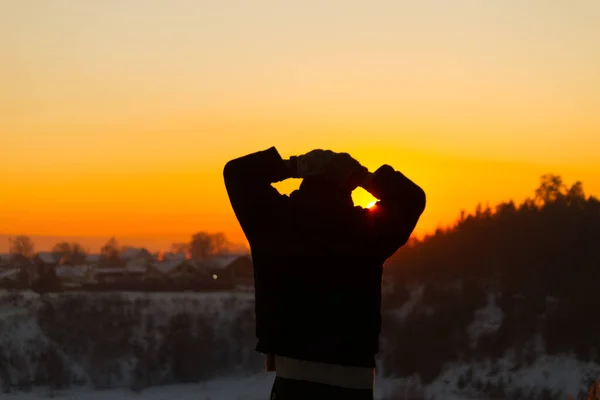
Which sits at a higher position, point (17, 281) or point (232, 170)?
point (232, 170)

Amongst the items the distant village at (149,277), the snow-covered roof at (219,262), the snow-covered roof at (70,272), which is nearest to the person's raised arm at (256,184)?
the distant village at (149,277)

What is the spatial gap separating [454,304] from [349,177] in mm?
33973

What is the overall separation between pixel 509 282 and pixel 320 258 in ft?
115

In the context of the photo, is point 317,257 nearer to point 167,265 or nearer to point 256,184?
point 256,184

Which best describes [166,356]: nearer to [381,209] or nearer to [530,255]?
[530,255]

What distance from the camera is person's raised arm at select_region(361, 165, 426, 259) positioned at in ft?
10.2

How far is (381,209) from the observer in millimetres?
3141

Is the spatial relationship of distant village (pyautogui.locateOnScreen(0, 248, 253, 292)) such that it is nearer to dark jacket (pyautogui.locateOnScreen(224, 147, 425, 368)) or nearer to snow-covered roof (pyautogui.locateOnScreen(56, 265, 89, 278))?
snow-covered roof (pyautogui.locateOnScreen(56, 265, 89, 278))

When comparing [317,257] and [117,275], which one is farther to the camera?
[117,275]

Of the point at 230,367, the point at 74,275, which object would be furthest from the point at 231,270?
the point at 230,367

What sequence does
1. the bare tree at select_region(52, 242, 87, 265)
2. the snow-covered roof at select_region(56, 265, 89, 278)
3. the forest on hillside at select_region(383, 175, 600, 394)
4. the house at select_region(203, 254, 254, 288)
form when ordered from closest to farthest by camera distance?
the forest on hillside at select_region(383, 175, 600, 394), the house at select_region(203, 254, 254, 288), the snow-covered roof at select_region(56, 265, 89, 278), the bare tree at select_region(52, 242, 87, 265)

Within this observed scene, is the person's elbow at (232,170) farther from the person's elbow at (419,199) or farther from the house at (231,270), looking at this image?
Answer: the house at (231,270)

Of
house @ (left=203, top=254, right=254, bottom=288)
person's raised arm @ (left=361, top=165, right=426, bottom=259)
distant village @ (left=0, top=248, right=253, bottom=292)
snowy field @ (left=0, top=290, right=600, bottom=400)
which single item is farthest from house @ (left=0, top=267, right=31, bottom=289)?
person's raised arm @ (left=361, top=165, right=426, bottom=259)

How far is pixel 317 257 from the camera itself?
3090 millimetres
